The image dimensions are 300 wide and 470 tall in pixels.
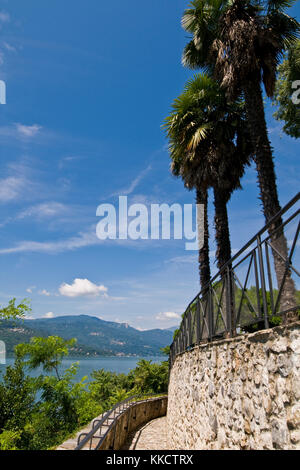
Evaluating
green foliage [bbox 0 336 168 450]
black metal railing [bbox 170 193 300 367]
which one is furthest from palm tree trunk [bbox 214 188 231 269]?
green foliage [bbox 0 336 168 450]

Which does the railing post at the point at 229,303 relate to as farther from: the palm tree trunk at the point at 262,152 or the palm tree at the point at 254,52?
the palm tree at the point at 254,52

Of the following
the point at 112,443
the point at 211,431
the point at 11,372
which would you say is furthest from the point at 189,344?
A: the point at 11,372

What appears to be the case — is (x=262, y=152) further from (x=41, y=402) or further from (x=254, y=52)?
(x=41, y=402)

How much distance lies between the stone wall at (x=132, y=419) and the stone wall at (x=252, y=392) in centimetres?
315

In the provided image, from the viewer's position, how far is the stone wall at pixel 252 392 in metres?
3.00

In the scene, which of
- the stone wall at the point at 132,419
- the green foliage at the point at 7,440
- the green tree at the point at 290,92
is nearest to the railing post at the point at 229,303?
the stone wall at the point at 132,419

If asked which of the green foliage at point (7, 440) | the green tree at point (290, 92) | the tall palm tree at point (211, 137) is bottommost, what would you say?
the green foliage at point (7, 440)

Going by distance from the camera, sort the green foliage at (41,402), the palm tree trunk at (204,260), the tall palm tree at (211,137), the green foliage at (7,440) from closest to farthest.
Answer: the tall palm tree at (211,137), the green foliage at (7,440), the palm tree trunk at (204,260), the green foliage at (41,402)

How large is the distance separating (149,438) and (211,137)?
12.1 metres

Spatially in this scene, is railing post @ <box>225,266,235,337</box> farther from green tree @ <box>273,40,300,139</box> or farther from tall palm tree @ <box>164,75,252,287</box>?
green tree @ <box>273,40,300,139</box>
